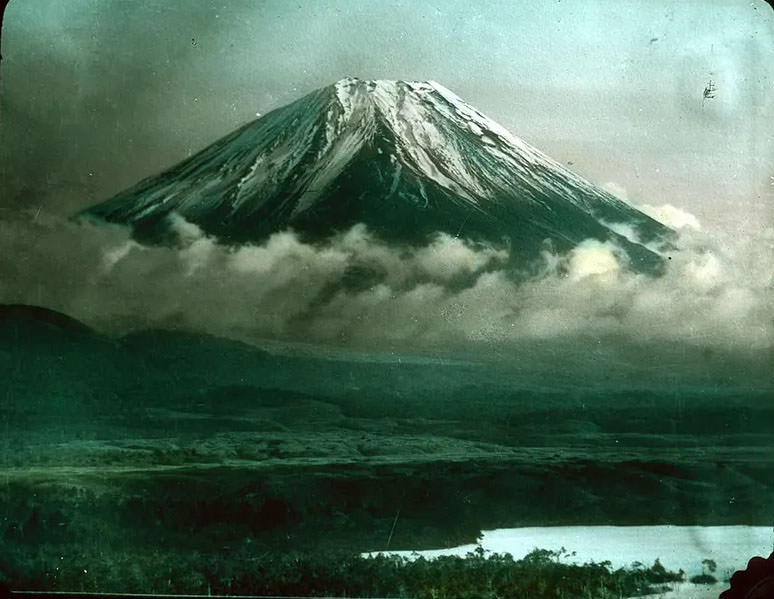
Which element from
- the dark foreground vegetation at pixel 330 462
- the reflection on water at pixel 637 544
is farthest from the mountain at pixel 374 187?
the reflection on water at pixel 637 544

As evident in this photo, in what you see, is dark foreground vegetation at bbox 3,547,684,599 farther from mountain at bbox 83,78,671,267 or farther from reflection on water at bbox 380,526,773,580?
mountain at bbox 83,78,671,267

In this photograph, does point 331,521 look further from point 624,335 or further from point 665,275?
point 665,275

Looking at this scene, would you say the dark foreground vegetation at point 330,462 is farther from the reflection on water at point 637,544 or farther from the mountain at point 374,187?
the mountain at point 374,187

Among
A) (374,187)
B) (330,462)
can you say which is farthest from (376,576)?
(374,187)

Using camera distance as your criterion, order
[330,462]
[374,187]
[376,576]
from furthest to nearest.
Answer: [374,187] → [330,462] → [376,576]

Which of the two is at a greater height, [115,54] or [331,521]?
[115,54]

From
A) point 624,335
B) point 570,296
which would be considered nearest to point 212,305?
point 570,296

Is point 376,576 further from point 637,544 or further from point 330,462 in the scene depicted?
point 637,544
